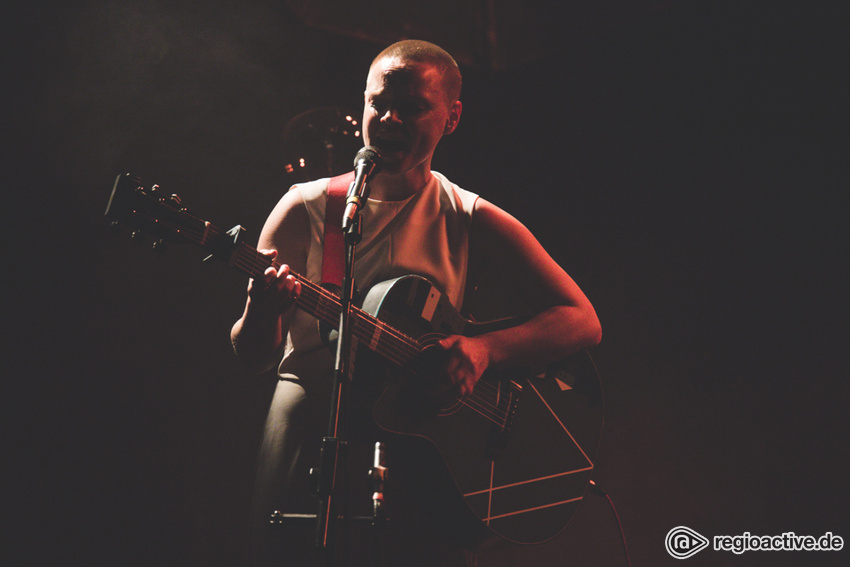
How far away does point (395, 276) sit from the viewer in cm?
175

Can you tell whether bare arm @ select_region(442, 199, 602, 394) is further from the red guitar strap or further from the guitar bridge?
the red guitar strap

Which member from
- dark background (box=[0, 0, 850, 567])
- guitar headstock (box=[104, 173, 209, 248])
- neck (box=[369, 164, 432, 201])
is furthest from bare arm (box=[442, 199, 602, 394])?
dark background (box=[0, 0, 850, 567])

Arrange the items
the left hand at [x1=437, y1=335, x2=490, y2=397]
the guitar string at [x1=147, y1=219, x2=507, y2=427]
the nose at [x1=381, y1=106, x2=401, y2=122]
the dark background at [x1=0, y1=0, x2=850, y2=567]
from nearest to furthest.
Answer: the guitar string at [x1=147, y1=219, x2=507, y2=427], the left hand at [x1=437, y1=335, x2=490, y2=397], the nose at [x1=381, y1=106, x2=401, y2=122], the dark background at [x1=0, y1=0, x2=850, y2=567]

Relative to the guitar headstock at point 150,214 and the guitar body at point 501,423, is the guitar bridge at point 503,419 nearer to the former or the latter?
the guitar body at point 501,423

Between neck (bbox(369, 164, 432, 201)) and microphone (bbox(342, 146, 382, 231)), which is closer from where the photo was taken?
microphone (bbox(342, 146, 382, 231))

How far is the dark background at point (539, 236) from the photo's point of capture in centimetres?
Answer: 242

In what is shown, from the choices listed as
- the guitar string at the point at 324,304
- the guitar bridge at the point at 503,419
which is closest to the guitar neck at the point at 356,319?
the guitar string at the point at 324,304

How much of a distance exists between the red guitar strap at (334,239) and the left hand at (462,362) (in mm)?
425

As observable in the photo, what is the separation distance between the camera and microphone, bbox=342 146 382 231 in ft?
4.30

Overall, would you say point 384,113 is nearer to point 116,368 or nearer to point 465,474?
point 465,474

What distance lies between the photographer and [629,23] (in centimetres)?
336

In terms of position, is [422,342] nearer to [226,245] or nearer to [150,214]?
[226,245]

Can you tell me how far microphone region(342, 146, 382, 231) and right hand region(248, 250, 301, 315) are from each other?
27 centimetres

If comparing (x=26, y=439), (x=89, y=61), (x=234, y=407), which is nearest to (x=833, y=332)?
(x=234, y=407)
